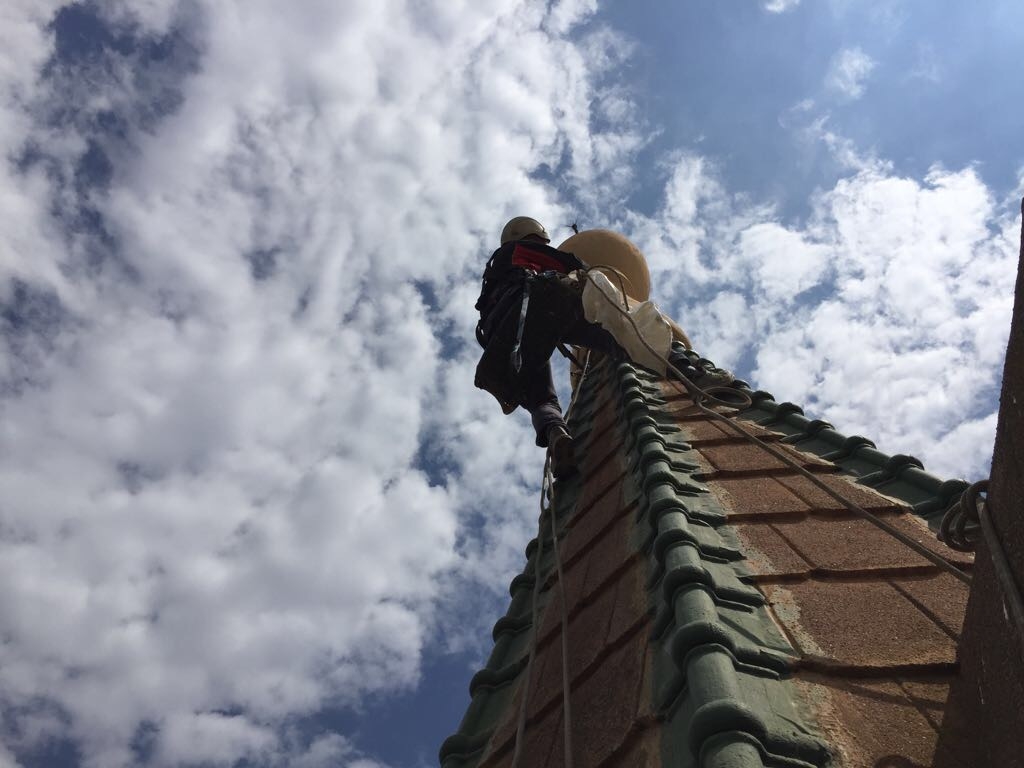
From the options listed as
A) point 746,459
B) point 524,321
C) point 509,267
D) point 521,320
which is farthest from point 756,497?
point 509,267

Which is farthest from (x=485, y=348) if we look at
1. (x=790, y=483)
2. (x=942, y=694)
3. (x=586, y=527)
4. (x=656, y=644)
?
(x=942, y=694)

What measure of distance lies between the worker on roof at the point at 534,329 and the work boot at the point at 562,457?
30cm

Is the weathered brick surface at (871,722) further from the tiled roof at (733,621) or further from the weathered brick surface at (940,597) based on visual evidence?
the weathered brick surface at (940,597)

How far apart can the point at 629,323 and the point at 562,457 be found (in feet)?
3.39

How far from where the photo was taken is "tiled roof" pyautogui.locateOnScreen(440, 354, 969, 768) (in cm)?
177

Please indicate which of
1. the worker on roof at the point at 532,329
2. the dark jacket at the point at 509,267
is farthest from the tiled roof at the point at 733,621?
the dark jacket at the point at 509,267

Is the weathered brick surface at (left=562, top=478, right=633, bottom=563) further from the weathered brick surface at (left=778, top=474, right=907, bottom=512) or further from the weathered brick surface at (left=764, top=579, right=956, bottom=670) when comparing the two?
the weathered brick surface at (left=764, top=579, right=956, bottom=670)

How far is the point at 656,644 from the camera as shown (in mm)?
2350

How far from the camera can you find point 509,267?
7.01 metres

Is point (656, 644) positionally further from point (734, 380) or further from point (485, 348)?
point (485, 348)

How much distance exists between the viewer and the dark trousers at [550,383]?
5.84 metres

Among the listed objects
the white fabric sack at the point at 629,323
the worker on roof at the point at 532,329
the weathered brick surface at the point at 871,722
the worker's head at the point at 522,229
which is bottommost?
the weathered brick surface at the point at 871,722

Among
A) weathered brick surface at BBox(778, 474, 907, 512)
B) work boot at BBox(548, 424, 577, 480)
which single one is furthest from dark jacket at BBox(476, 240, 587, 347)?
weathered brick surface at BBox(778, 474, 907, 512)

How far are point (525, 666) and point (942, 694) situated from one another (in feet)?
5.88
